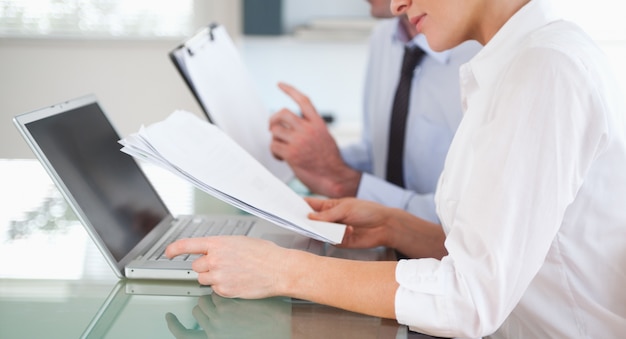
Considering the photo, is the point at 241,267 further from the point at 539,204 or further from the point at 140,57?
the point at 140,57

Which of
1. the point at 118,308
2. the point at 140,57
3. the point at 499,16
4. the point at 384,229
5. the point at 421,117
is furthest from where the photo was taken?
the point at 140,57

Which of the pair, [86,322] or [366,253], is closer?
[86,322]

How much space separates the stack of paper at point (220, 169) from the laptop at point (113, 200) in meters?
0.07

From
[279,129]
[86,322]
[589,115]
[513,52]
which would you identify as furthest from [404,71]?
[86,322]

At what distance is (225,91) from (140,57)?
6.72 ft

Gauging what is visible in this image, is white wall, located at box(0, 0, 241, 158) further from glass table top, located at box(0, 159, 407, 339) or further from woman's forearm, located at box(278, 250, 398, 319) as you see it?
woman's forearm, located at box(278, 250, 398, 319)

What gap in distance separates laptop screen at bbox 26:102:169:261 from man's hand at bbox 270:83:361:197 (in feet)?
1.52

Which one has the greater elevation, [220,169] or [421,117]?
[220,169]

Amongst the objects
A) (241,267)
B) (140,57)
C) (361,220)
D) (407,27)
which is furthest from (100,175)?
(140,57)

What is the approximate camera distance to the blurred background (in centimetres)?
352

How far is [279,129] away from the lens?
1741 millimetres

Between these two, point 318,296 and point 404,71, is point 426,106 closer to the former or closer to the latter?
point 404,71

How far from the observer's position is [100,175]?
116 cm

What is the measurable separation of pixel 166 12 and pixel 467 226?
3057 mm
